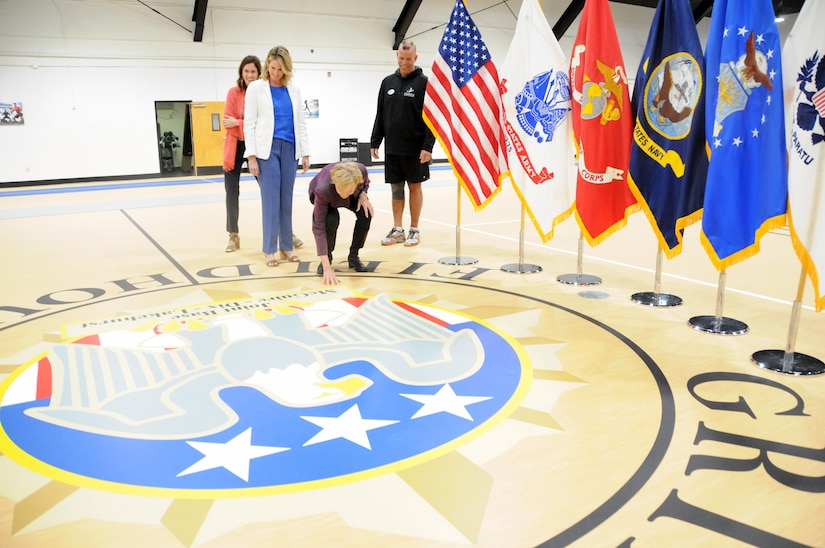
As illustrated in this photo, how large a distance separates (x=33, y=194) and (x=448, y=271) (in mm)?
10036

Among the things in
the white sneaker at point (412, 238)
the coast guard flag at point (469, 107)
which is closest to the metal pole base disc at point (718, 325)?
the coast guard flag at point (469, 107)

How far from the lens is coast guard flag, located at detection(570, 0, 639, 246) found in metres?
3.83

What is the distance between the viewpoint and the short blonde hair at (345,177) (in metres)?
4.05

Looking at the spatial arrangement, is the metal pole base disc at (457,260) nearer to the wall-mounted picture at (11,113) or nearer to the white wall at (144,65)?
the white wall at (144,65)

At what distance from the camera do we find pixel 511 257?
17.1 ft

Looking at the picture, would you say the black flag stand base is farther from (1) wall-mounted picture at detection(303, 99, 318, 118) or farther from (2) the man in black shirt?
(1) wall-mounted picture at detection(303, 99, 318, 118)

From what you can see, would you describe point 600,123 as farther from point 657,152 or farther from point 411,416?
point 411,416

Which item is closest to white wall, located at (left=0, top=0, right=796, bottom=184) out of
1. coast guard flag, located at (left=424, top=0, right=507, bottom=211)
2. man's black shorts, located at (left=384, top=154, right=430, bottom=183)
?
man's black shorts, located at (left=384, top=154, right=430, bottom=183)

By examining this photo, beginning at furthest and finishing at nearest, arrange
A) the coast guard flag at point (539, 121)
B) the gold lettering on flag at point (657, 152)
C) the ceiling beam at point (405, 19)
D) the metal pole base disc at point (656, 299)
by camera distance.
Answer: the ceiling beam at point (405, 19)
the coast guard flag at point (539, 121)
the metal pole base disc at point (656, 299)
the gold lettering on flag at point (657, 152)

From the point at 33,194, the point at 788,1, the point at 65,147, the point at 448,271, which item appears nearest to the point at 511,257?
the point at 448,271

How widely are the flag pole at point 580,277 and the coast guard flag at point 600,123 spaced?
0.81ft

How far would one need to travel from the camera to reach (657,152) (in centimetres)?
355

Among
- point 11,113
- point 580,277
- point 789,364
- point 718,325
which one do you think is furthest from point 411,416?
point 11,113

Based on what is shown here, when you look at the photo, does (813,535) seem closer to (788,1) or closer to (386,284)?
(386,284)
